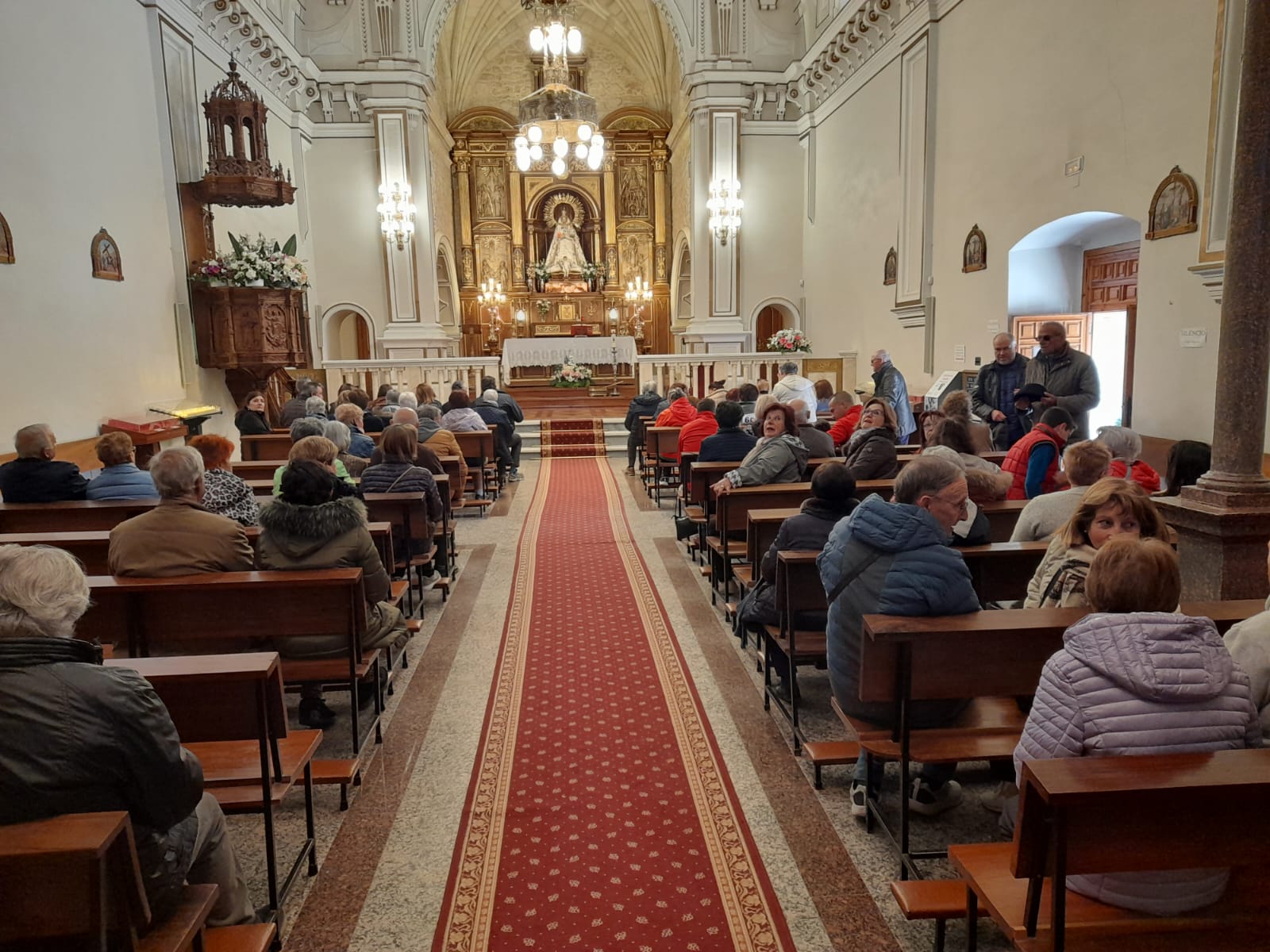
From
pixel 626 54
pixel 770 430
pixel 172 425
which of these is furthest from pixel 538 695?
pixel 626 54

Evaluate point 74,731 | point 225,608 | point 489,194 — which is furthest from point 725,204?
point 74,731

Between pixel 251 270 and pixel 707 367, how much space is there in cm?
715

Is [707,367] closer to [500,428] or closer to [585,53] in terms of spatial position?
[500,428]

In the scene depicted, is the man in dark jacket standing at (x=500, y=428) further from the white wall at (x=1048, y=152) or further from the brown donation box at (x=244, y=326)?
the white wall at (x=1048, y=152)

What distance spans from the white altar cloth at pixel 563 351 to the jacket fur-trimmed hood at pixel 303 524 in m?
11.7

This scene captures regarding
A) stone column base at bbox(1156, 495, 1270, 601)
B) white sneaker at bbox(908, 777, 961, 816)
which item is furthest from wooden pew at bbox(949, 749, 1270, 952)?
stone column base at bbox(1156, 495, 1270, 601)

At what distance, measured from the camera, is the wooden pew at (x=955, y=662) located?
2.51 m

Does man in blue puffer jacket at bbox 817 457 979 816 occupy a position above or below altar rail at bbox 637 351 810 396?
below

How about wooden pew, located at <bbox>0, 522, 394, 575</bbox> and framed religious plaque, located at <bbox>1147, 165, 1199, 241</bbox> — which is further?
framed religious plaque, located at <bbox>1147, 165, 1199, 241</bbox>

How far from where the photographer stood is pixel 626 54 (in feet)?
63.7

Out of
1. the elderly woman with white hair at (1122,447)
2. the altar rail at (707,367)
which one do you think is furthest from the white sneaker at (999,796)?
the altar rail at (707,367)

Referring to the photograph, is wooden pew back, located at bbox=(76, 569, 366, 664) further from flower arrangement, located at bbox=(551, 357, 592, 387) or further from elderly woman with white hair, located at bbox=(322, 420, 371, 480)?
flower arrangement, located at bbox=(551, 357, 592, 387)

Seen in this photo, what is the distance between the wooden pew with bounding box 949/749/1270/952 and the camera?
5.08ft

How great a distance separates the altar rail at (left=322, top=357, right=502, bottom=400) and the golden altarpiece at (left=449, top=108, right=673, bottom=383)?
5961mm
